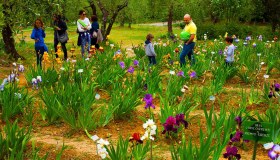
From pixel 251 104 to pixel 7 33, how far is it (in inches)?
318

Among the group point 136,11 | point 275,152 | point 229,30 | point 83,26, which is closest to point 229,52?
point 83,26

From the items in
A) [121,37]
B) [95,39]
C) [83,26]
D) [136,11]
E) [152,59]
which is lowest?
[121,37]

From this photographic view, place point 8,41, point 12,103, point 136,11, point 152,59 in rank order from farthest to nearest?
1. point 136,11
2. point 8,41
3. point 152,59
4. point 12,103

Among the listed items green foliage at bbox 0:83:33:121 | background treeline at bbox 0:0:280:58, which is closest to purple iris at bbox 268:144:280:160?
→ green foliage at bbox 0:83:33:121

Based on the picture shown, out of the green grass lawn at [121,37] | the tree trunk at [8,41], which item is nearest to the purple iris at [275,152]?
the tree trunk at [8,41]

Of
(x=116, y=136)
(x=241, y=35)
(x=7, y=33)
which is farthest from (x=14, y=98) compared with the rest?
(x=241, y=35)

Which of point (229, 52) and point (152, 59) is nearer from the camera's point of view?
point (229, 52)

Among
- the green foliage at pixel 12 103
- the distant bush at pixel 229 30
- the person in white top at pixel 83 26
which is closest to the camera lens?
the green foliage at pixel 12 103

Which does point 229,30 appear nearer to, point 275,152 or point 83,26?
point 83,26

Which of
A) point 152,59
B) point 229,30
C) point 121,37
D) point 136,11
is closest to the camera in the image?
point 152,59

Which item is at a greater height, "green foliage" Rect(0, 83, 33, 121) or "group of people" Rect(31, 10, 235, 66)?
"group of people" Rect(31, 10, 235, 66)

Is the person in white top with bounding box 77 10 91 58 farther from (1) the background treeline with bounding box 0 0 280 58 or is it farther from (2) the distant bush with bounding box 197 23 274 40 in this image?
(2) the distant bush with bounding box 197 23 274 40

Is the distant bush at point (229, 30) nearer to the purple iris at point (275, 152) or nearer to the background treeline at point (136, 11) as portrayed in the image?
the background treeline at point (136, 11)

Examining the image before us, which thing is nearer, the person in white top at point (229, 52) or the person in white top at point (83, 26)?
the person in white top at point (229, 52)
